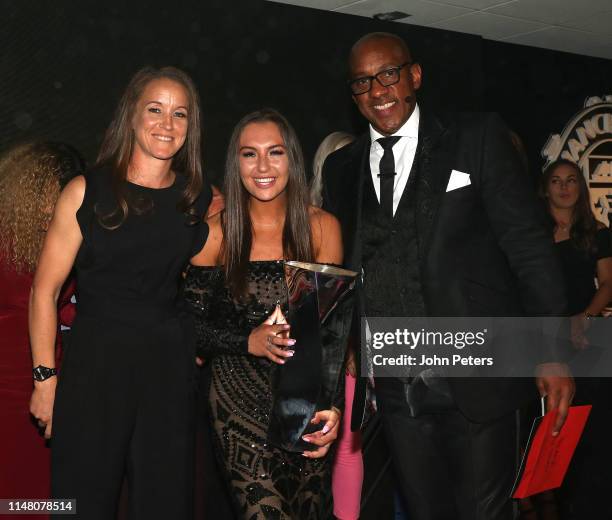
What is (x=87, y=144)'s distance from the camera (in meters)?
4.83

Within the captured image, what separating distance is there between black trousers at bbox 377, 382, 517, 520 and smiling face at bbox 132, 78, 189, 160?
1075 mm

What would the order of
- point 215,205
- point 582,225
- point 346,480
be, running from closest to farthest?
point 215,205
point 346,480
point 582,225

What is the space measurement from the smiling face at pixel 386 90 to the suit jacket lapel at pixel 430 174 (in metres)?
0.11

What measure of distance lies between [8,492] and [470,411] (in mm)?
1711

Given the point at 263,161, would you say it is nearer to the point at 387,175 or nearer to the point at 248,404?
the point at 387,175

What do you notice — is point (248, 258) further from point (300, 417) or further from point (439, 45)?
point (439, 45)

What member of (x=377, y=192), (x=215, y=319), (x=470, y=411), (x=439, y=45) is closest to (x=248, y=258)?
(x=215, y=319)

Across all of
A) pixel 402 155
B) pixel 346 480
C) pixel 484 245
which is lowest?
pixel 346 480

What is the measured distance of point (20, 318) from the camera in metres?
2.93

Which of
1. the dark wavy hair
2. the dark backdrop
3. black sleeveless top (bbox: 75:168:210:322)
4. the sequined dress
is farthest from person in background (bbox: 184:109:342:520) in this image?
the dark wavy hair

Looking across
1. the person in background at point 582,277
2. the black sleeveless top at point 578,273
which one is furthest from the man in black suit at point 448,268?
the black sleeveless top at point 578,273

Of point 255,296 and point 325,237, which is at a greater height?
point 325,237

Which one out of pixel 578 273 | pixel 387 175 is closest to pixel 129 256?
pixel 387 175

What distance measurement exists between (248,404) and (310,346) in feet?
1.74
